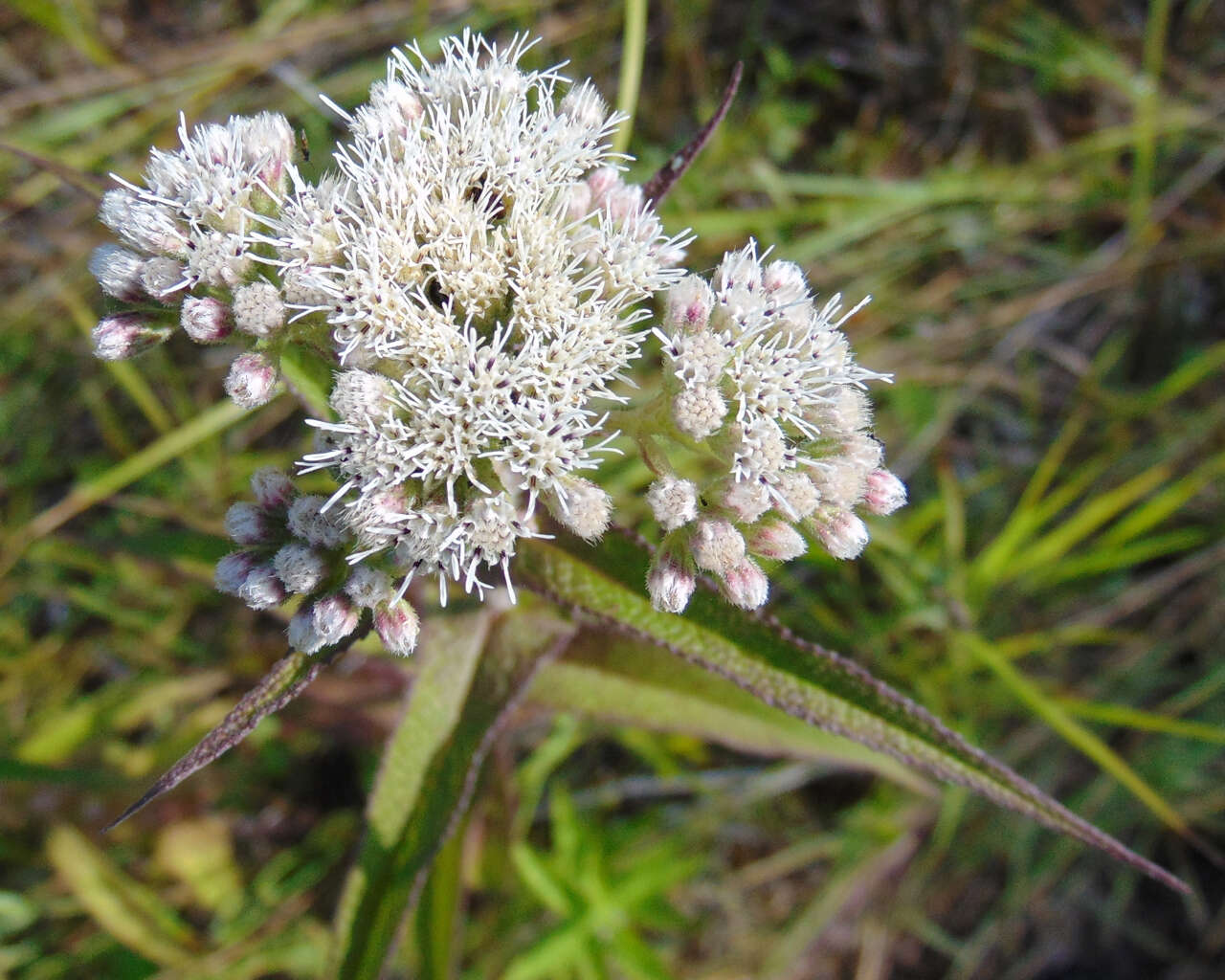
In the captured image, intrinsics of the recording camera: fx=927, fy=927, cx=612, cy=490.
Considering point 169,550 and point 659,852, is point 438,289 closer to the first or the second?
point 169,550

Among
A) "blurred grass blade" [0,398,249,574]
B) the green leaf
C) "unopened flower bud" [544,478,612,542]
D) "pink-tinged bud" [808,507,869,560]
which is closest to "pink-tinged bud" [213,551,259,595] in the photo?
"unopened flower bud" [544,478,612,542]

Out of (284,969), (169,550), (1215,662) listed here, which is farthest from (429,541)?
(1215,662)

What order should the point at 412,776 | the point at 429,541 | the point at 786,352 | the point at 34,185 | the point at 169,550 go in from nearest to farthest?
1. the point at 429,541
2. the point at 786,352
3. the point at 412,776
4. the point at 169,550
5. the point at 34,185

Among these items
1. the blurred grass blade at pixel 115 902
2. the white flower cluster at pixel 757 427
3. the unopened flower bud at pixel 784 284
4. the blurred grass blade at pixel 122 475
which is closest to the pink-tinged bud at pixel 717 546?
the white flower cluster at pixel 757 427

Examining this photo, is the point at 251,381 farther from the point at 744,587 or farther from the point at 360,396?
the point at 744,587

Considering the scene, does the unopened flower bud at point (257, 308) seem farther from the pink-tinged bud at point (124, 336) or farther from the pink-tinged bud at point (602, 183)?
the pink-tinged bud at point (602, 183)

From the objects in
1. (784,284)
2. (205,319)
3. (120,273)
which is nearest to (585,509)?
(784,284)

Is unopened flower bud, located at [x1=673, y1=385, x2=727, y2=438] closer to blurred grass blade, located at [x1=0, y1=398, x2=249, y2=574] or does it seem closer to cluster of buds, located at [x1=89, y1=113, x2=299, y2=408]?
cluster of buds, located at [x1=89, y1=113, x2=299, y2=408]
